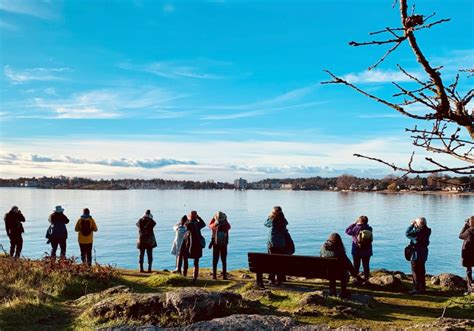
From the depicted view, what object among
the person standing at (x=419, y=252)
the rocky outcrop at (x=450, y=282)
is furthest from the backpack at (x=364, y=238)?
the rocky outcrop at (x=450, y=282)

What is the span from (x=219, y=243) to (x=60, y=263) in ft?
12.9

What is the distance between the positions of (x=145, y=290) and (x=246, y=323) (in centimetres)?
437

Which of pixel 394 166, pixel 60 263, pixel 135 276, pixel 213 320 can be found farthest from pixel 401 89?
pixel 135 276

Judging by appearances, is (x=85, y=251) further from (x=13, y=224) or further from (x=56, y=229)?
(x=13, y=224)

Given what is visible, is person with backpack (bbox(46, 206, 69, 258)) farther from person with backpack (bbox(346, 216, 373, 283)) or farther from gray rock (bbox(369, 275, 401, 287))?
gray rock (bbox(369, 275, 401, 287))

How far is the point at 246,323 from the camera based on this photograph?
22.9 ft

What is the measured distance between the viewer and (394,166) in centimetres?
269

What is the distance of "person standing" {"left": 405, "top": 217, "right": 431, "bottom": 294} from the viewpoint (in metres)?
10.7

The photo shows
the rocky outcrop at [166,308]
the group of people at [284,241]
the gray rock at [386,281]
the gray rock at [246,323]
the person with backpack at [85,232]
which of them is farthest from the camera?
the person with backpack at [85,232]

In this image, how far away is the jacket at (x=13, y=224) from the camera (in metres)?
14.5

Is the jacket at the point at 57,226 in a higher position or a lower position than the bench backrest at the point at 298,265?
higher

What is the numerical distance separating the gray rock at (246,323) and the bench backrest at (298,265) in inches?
100.0

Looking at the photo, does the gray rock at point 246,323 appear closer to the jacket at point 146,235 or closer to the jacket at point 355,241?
the jacket at point 355,241

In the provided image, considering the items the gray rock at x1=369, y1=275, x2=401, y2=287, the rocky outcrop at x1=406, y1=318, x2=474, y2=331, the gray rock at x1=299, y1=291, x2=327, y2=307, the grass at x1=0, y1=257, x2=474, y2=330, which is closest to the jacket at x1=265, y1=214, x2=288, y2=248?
the grass at x1=0, y1=257, x2=474, y2=330
